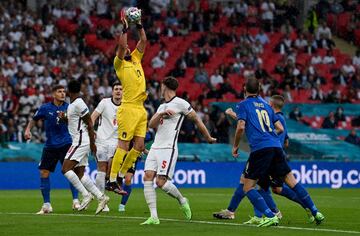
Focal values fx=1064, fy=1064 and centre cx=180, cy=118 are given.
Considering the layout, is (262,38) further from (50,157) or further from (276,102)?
(276,102)

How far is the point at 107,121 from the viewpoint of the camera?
68.0 ft

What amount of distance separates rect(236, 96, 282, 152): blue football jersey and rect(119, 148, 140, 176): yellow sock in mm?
2642

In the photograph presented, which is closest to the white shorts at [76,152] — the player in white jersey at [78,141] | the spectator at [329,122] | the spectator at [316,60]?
the player in white jersey at [78,141]

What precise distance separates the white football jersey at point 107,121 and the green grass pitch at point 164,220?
141 centimetres

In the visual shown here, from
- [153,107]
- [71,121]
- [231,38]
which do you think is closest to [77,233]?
[71,121]

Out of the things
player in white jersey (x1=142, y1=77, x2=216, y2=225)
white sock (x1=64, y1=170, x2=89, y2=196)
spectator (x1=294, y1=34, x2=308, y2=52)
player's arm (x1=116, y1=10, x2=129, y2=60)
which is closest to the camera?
player in white jersey (x1=142, y1=77, x2=216, y2=225)

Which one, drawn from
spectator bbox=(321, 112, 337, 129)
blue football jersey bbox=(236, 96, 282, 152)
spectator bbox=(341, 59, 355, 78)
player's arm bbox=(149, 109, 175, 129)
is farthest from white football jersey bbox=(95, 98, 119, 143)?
spectator bbox=(341, 59, 355, 78)

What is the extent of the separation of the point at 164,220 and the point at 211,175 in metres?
16.3

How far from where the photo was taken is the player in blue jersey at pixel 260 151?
1611 cm

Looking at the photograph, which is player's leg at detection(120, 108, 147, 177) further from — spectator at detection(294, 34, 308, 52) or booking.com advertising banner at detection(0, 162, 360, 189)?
spectator at detection(294, 34, 308, 52)

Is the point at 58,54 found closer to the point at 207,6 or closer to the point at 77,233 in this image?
the point at 207,6

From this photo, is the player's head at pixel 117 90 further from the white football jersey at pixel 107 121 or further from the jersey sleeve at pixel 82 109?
the jersey sleeve at pixel 82 109

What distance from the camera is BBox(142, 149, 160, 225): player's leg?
1656 centimetres

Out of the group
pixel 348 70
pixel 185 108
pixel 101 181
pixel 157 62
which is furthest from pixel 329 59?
pixel 185 108
